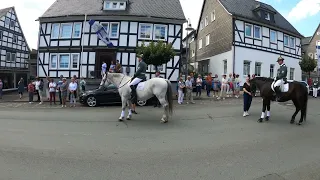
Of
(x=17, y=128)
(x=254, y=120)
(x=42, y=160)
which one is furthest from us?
(x=254, y=120)

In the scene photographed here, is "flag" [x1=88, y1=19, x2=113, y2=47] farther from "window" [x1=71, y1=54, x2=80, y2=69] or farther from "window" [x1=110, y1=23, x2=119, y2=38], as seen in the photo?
"window" [x1=71, y1=54, x2=80, y2=69]

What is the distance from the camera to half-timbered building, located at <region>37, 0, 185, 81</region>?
2312 centimetres

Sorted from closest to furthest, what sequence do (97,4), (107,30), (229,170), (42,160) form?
(229,170)
(42,160)
(107,30)
(97,4)

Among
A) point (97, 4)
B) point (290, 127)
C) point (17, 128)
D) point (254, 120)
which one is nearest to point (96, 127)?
point (17, 128)

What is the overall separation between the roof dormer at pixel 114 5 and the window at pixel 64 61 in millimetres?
5908

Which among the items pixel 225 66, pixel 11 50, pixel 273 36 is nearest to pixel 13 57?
pixel 11 50

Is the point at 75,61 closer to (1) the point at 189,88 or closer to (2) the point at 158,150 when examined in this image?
(1) the point at 189,88

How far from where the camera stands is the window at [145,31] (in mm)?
23344

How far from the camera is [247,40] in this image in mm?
25422

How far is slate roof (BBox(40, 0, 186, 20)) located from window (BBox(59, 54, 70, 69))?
3840 millimetres

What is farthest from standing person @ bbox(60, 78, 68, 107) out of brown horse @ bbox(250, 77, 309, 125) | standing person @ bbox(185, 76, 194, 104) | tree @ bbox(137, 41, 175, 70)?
brown horse @ bbox(250, 77, 309, 125)

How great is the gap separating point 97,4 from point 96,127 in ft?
64.4

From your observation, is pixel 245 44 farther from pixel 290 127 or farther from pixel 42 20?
pixel 42 20

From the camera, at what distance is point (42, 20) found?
79.3ft
